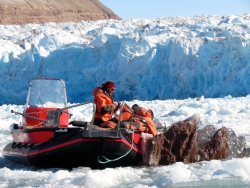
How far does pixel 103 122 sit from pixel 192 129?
100cm

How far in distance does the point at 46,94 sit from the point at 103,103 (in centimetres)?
139

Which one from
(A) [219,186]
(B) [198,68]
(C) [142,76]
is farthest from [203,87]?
(A) [219,186]

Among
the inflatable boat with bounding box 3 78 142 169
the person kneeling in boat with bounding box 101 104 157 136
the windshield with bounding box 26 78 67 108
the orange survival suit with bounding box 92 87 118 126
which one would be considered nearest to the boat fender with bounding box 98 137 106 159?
the inflatable boat with bounding box 3 78 142 169

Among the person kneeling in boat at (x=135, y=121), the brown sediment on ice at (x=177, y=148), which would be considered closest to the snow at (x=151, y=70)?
the brown sediment on ice at (x=177, y=148)

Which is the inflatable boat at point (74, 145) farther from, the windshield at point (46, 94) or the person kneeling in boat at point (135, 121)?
the windshield at point (46, 94)

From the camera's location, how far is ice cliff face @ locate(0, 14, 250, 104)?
1736cm

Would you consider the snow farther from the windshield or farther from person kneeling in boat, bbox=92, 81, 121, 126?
person kneeling in boat, bbox=92, 81, 121, 126

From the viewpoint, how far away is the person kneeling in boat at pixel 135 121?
5531mm

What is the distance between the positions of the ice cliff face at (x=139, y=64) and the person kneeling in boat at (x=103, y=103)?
11873mm

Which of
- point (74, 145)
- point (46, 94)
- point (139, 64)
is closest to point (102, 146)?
point (74, 145)

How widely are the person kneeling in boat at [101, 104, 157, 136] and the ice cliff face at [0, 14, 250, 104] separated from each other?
11.6 m

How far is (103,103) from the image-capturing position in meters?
5.54

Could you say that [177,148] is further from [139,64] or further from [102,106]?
[139,64]

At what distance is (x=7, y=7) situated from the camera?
5697 centimetres
